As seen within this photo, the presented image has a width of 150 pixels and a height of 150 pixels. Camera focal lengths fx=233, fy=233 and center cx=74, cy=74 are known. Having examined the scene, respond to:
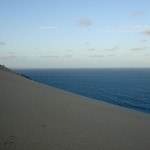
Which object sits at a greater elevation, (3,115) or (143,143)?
(3,115)

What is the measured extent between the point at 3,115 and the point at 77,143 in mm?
4363

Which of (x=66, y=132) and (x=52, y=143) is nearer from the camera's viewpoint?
(x=52, y=143)

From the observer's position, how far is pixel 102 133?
10.8 m

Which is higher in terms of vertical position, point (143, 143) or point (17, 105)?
point (17, 105)

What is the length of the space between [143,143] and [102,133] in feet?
6.09

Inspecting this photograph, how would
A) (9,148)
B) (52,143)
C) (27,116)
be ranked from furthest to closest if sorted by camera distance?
(27,116) < (52,143) < (9,148)

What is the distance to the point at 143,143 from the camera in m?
10.1

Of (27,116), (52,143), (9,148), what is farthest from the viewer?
(27,116)

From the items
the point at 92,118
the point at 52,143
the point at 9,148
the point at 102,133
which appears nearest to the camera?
the point at 9,148

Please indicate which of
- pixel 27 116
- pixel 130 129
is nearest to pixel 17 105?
pixel 27 116

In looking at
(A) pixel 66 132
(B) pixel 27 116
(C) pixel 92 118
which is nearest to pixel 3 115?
(B) pixel 27 116

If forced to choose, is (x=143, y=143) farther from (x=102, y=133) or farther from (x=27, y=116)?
(x=27, y=116)

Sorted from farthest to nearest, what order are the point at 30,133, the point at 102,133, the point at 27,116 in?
the point at 27,116 → the point at 102,133 → the point at 30,133

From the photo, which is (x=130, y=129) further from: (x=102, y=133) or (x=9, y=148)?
(x=9, y=148)
